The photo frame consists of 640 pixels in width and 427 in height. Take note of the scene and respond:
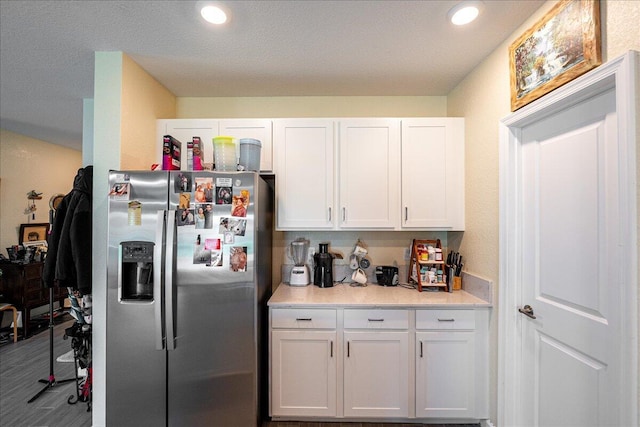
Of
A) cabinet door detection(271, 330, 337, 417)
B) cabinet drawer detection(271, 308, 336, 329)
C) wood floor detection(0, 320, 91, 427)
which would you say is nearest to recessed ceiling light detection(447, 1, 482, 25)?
cabinet drawer detection(271, 308, 336, 329)

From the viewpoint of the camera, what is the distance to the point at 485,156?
1.94 m

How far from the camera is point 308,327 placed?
1.90 metres

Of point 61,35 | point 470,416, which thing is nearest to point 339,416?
point 470,416

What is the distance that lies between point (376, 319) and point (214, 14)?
84.0 inches

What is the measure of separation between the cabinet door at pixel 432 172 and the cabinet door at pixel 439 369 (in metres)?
0.86

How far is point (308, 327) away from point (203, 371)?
27.7 inches

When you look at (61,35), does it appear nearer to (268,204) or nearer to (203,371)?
(268,204)

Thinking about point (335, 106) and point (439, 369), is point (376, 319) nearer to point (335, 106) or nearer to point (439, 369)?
point (439, 369)

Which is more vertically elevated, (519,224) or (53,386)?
(519,224)

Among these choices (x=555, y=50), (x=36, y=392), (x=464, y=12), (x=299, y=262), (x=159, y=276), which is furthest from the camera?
(x=299, y=262)

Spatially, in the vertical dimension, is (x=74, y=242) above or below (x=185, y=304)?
above

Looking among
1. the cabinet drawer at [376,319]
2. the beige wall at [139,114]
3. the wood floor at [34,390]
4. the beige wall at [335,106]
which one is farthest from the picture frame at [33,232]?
the cabinet drawer at [376,319]

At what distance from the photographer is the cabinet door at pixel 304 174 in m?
2.24

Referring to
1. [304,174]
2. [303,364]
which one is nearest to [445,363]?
[303,364]
